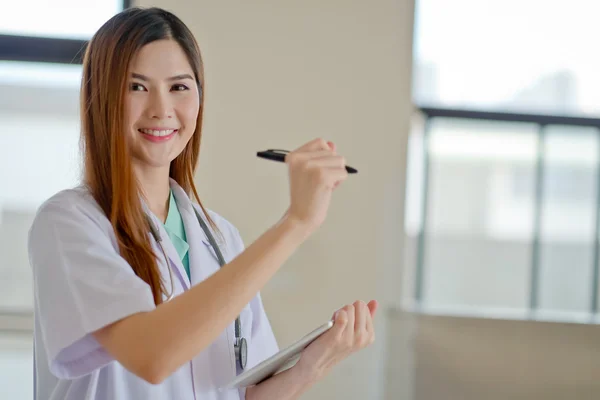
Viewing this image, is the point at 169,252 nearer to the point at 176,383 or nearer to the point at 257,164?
the point at 176,383

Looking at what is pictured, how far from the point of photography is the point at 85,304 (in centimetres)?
90

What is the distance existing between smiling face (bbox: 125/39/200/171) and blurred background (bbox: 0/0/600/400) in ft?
5.12

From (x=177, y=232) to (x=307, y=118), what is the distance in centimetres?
163

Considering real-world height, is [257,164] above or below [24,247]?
above

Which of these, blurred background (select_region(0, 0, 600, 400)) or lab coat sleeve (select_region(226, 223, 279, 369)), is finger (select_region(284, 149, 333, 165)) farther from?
blurred background (select_region(0, 0, 600, 400))

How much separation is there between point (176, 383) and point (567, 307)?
2432 millimetres

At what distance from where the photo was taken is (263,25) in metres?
2.81

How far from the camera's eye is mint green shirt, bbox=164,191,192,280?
121 centimetres

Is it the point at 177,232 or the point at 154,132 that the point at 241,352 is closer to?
the point at 177,232

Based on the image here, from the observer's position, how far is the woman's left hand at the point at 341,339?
112cm

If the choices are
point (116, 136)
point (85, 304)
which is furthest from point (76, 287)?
point (116, 136)

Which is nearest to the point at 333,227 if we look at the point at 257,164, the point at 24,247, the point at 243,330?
the point at 257,164

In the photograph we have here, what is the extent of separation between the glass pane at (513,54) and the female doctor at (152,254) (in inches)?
75.7

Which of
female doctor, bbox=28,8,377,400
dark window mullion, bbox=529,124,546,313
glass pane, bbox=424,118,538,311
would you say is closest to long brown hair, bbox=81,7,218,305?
female doctor, bbox=28,8,377,400
